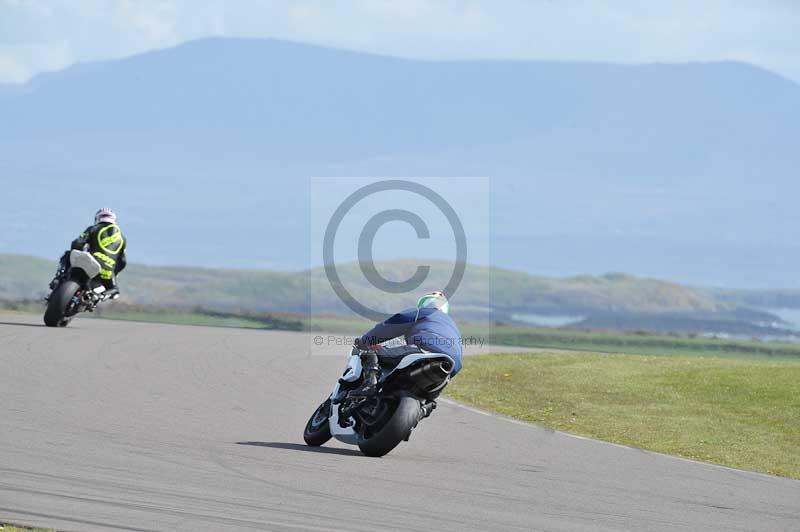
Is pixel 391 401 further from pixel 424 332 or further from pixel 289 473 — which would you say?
pixel 289 473

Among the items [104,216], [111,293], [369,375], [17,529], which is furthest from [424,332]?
[104,216]

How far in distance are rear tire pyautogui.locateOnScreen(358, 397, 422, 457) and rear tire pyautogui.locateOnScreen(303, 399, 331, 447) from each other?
838 mm

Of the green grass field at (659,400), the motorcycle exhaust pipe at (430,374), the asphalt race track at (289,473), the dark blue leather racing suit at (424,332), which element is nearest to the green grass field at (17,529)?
the asphalt race track at (289,473)

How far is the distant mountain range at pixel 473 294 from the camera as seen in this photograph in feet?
408

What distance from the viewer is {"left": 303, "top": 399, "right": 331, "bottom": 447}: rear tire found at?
14344mm

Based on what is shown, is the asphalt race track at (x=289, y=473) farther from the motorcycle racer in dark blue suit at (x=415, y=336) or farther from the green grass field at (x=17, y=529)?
the motorcycle racer in dark blue suit at (x=415, y=336)

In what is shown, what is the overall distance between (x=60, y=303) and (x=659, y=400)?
35.5 feet

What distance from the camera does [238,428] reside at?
15.6 metres

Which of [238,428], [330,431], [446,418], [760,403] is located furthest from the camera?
[760,403]

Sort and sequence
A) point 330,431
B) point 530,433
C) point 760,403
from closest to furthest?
point 330,431 → point 530,433 → point 760,403

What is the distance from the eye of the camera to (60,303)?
26.7m

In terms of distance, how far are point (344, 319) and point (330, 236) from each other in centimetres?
1209

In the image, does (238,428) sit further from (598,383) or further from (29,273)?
(29,273)

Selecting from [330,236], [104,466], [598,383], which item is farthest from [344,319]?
[104,466]
